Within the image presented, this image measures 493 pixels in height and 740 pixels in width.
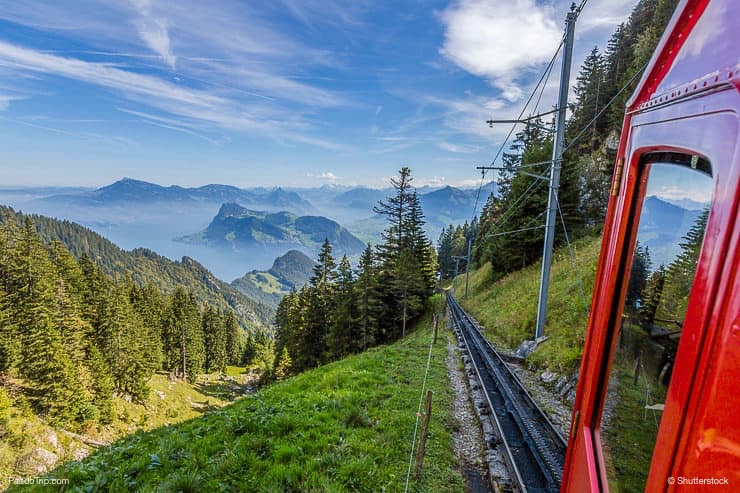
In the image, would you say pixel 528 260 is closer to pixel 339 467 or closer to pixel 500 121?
pixel 500 121

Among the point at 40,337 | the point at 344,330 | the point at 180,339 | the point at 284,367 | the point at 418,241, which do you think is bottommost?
the point at 180,339

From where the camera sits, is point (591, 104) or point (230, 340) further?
point (230, 340)

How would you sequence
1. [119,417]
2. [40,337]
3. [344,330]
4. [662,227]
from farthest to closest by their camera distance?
[119,417]
[344,330]
[40,337]
[662,227]

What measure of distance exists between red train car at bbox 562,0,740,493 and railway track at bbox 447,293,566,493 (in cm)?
399

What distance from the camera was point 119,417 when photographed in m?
39.6

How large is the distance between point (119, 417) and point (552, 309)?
158 ft

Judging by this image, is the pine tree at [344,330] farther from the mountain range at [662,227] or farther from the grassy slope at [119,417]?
the mountain range at [662,227]

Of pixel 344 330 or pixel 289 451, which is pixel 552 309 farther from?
pixel 344 330

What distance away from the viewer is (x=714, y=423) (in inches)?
45.1

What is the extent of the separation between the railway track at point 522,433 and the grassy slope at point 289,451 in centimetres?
112

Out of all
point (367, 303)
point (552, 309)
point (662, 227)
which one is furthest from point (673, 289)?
point (367, 303)

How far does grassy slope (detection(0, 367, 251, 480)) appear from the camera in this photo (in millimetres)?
23336

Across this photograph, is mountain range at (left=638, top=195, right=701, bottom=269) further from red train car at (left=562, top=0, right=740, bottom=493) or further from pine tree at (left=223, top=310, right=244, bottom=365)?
pine tree at (left=223, top=310, right=244, bottom=365)

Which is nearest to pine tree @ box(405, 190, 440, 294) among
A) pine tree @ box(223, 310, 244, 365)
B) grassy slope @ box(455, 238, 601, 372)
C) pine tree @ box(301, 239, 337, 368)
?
pine tree @ box(301, 239, 337, 368)
